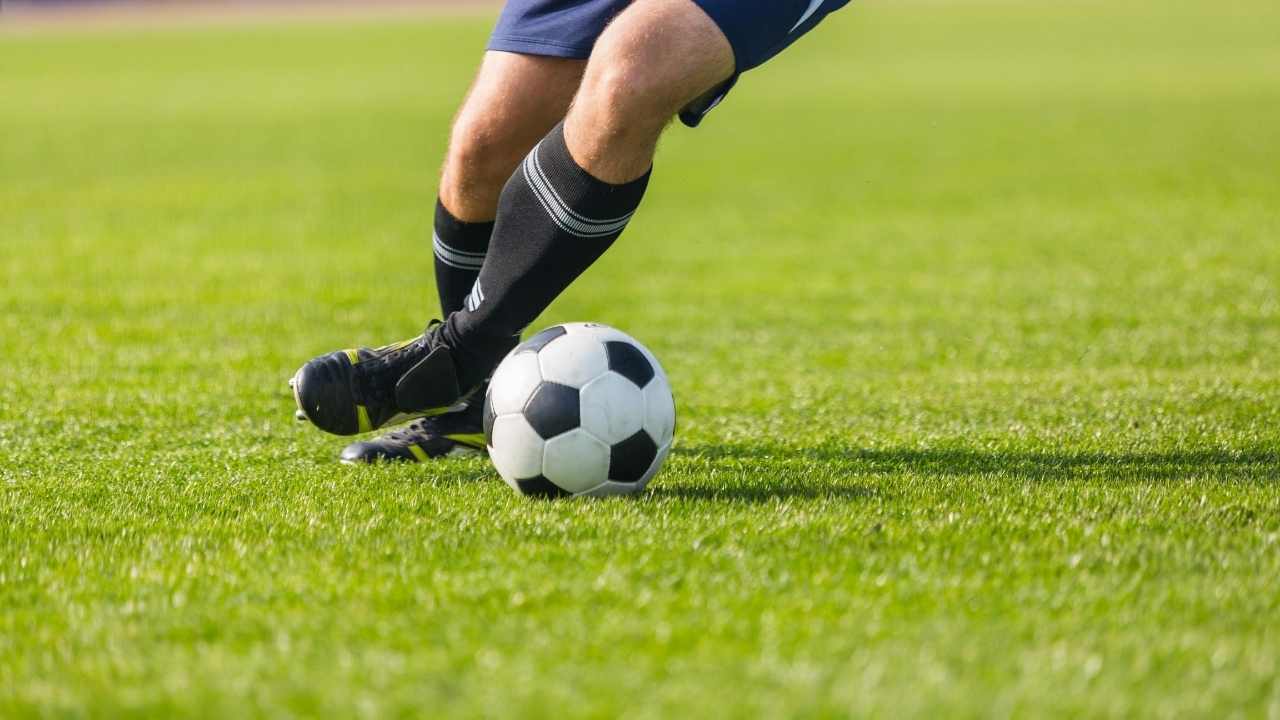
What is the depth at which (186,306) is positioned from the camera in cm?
784

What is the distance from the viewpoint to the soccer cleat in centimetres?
425

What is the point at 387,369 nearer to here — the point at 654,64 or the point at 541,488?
the point at 541,488

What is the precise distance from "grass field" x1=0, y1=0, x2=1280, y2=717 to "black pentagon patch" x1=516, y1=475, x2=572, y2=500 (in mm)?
37

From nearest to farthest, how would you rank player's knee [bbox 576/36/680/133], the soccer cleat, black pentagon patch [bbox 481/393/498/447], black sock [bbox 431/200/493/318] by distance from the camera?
player's knee [bbox 576/36/680/133] < black pentagon patch [bbox 481/393/498/447] < the soccer cleat < black sock [bbox 431/200/493/318]

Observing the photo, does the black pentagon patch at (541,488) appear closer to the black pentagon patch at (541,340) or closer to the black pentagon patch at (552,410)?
the black pentagon patch at (552,410)

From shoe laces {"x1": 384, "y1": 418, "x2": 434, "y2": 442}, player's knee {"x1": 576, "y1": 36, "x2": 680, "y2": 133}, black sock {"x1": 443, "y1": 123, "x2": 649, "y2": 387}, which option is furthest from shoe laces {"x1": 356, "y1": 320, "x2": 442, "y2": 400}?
player's knee {"x1": 576, "y1": 36, "x2": 680, "y2": 133}

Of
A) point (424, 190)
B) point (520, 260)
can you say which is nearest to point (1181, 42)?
point (424, 190)

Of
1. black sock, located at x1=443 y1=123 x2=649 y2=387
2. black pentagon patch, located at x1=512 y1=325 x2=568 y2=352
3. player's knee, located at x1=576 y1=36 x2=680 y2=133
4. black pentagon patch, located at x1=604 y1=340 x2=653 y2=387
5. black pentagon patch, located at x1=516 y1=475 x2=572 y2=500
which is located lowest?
black pentagon patch, located at x1=516 y1=475 x2=572 y2=500

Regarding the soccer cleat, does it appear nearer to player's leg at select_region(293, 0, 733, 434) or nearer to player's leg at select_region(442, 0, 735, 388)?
player's leg at select_region(293, 0, 733, 434)

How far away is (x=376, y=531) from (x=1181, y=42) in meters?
40.8

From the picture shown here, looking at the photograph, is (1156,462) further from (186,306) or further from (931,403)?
(186,306)

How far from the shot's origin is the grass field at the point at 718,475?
235 centimetres

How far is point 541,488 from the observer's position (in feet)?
11.9

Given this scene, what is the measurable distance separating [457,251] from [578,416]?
Result: 1.10 metres
